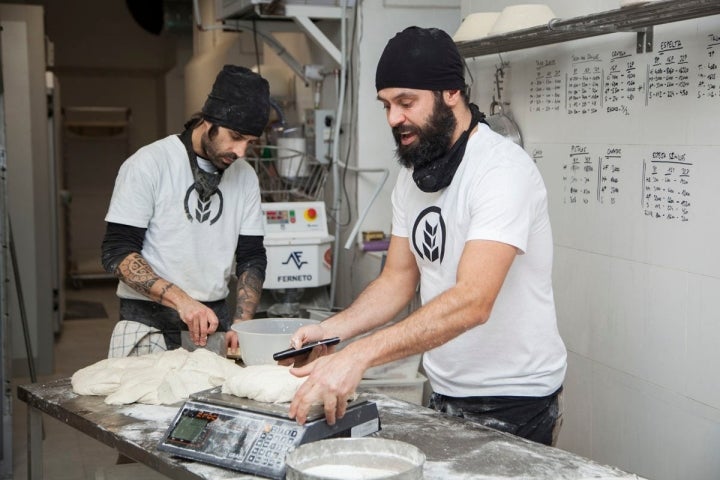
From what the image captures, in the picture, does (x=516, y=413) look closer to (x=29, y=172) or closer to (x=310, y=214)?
(x=310, y=214)

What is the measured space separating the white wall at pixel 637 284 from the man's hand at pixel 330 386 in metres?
1.33

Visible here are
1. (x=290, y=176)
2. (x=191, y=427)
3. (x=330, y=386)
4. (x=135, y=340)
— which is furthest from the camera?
(x=290, y=176)

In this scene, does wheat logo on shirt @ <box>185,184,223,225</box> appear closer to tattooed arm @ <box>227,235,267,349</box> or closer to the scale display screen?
tattooed arm @ <box>227,235,267,349</box>

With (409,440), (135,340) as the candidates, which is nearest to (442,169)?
(409,440)

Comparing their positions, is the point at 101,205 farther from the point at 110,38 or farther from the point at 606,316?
the point at 606,316

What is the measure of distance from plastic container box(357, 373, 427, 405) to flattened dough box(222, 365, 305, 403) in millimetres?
1510

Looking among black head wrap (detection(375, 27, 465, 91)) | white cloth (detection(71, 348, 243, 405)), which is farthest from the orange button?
black head wrap (detection(375, 27, 465, 91))

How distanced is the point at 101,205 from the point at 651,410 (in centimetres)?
932

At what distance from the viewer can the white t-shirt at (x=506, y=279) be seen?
2.04 metres

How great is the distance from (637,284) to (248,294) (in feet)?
4.12

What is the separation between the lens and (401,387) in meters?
3.51

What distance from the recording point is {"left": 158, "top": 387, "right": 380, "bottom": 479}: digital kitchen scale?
1748mm

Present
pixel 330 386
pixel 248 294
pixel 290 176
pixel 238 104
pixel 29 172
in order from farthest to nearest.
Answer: pixel 29 172 < pixel 290 176 < pixel 248 294 < pixel 238 104 < pixel 330 386

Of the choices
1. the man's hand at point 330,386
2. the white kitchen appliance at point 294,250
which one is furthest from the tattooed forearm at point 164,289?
the white kitchen appliance at point 294,250
